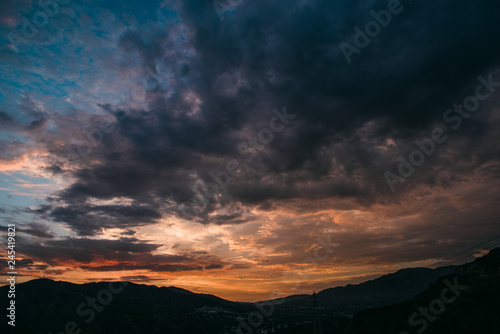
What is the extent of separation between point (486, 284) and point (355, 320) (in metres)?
42.5

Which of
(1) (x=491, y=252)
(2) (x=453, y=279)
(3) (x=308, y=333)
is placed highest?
(1) (x=491, y=252)

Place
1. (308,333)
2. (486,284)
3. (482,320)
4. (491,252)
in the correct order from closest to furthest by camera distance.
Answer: (482,320)
(486,284)
(491,252)
(308,333)

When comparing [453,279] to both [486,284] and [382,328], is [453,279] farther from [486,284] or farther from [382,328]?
[382,328]

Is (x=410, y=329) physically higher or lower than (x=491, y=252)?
lower

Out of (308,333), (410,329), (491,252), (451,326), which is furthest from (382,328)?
(308,333)

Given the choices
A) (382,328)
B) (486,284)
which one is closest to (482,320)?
(486,284)

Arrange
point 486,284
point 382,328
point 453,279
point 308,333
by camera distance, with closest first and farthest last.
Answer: point 486,284 → point 382,328 → point 453,279 → point 308,333

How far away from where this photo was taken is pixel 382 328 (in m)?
85.8

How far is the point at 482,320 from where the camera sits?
6406 cm

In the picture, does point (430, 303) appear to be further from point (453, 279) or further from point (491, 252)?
point (491, 252)

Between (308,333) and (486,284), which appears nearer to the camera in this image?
(486,284)

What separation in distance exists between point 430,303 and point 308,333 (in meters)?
113

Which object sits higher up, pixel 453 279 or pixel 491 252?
pixel 491 252

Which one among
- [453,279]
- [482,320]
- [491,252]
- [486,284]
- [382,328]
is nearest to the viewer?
[482,320]
